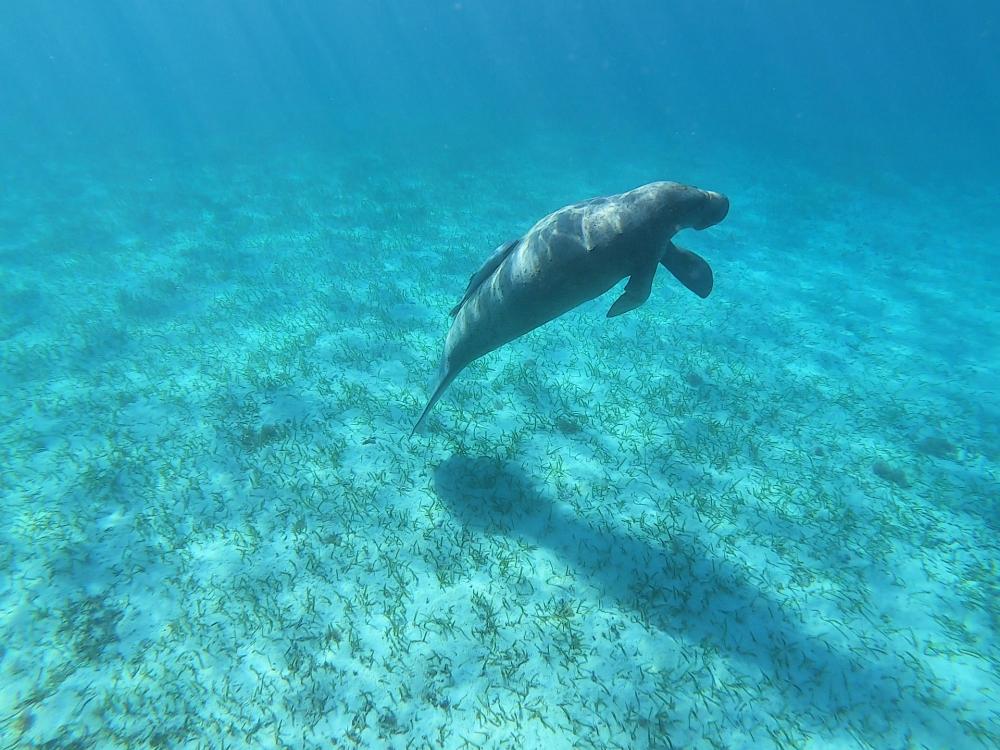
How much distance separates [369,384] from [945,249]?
20.8 metres

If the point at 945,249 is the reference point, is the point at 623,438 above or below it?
below

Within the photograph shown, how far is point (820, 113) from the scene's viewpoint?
154ft

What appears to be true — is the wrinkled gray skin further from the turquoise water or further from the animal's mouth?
the turquoise water

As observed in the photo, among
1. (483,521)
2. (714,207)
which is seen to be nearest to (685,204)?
(714,207)

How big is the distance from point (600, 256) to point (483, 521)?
10.7 ft

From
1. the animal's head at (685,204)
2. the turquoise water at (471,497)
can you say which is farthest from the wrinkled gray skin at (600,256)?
the turquoise water at (471,497)

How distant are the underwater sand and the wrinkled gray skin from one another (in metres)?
2.39

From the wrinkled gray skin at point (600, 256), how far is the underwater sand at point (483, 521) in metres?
2.39

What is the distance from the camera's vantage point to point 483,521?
18.6 ft

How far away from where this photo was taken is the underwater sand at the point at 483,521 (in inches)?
166

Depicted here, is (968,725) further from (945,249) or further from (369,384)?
(945,249)

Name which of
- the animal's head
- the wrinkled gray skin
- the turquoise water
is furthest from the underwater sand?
the animal's head

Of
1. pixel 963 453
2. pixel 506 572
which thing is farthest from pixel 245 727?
pixel 963 453

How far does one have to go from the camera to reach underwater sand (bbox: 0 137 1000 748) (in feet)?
13.9
